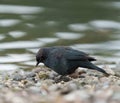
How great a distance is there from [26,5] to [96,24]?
8.91 feet

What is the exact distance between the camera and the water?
13923 millimetres

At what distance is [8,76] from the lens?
10.8m

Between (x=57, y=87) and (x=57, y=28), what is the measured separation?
8.28m

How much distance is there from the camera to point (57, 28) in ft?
54.0

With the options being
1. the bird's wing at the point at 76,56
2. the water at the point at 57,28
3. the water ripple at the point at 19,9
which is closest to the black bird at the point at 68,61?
the bird's wing at the point at 76,56

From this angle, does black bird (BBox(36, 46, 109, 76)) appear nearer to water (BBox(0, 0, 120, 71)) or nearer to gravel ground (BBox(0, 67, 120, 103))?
gravel ground (BBox(0, 67, 120, 103))

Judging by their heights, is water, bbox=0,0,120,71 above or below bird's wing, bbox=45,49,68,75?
below

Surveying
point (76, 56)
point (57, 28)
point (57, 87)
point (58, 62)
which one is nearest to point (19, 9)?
point (57, 28)

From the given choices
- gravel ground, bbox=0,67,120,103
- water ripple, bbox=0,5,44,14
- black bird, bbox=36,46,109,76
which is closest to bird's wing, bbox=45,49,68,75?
black bird, bbox=36,46,109,76

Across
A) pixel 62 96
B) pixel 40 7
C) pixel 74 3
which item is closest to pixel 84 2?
pixel 74 3

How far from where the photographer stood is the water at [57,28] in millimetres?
13923

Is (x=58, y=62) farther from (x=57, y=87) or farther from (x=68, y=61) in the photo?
(x=57, y=87)

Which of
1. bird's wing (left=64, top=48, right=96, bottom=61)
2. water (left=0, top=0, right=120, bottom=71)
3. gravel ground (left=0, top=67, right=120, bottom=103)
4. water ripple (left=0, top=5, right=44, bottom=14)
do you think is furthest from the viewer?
water ripple (left=0, top=5, right=44, bottom=14)

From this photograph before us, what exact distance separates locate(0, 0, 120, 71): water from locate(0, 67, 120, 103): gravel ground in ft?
6.71
